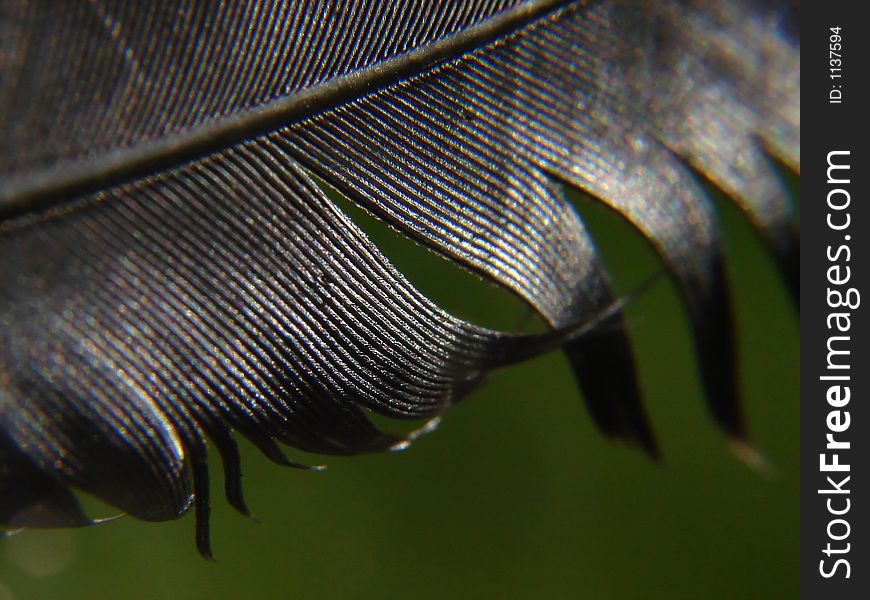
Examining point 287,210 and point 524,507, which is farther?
point 524,507

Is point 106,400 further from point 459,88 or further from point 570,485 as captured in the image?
point 570,485

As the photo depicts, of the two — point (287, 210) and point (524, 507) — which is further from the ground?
point (287, 210)

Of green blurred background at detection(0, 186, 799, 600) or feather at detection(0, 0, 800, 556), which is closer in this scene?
feather at detection(0, 0, 800, 556)

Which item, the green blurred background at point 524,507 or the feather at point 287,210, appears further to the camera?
the green blurred background at point 524,507

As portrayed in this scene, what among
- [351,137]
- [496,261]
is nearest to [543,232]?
[496,261]
